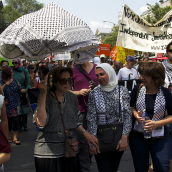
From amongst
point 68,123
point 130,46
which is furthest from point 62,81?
point 130,46

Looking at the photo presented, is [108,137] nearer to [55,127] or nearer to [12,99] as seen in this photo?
[55,127]

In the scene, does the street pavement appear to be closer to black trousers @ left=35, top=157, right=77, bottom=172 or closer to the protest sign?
black trousers @ left=35, top=157, right=77, bottom=172

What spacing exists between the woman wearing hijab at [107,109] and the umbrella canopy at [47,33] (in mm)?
561

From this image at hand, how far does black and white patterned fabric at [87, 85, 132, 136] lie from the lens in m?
2.77

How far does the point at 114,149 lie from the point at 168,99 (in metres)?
0.89

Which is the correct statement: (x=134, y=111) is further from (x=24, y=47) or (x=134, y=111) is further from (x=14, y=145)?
(x=14, y=145)

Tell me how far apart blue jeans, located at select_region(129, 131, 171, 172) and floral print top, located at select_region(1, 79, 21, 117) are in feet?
12.1

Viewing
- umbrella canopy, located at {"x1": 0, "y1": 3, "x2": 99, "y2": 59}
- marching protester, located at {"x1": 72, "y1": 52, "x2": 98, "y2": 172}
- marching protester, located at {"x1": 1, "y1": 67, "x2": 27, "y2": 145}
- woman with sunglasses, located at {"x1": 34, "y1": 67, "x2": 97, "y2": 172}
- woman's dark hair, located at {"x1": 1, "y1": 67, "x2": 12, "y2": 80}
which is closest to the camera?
umbrella canopy, located at {"x1": 0, "y1": 3, "x2": 99, "y2": 59}

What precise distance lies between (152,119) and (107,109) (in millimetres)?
562

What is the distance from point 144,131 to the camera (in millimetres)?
2750

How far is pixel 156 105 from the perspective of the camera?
109 inches

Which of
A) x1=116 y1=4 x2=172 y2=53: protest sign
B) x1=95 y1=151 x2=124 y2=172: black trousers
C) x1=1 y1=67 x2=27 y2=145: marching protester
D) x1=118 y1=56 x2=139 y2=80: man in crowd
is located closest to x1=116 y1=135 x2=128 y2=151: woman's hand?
x1=95 y1=151 x2=124 y2=172: black trousers

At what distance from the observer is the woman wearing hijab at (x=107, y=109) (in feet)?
9.10

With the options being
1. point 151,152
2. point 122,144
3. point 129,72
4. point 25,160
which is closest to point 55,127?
point 122,144
